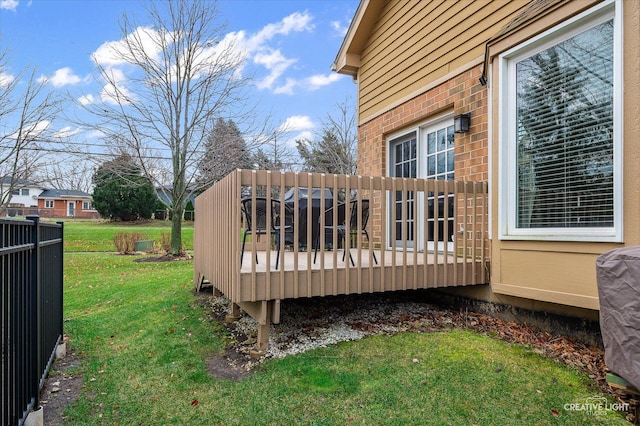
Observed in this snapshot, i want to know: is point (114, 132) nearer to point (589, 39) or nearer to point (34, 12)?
point (34, 12)

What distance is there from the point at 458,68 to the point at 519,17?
1103 millimetres

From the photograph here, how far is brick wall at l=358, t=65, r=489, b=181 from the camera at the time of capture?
4297mm

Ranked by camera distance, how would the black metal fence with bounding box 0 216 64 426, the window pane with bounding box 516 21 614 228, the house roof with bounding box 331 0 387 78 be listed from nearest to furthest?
1. the black metal fence with bounding box 0 216 64 426
2. the window pane with bounding box 516 21 614 228
3. the house roof with bounding box 331 0 387 78

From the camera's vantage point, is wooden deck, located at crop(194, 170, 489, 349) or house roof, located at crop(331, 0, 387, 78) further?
house roof, located at crop(331, 0, 387, 78)

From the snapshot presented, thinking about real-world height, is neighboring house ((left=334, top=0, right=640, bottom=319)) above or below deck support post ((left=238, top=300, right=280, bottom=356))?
above

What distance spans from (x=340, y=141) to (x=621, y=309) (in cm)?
1681

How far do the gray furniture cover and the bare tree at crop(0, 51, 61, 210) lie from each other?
14.5 m

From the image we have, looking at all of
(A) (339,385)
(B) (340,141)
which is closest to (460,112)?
(A) (339,385)

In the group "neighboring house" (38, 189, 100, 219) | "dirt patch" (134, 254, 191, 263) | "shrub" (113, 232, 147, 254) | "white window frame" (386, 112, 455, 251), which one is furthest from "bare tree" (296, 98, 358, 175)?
"neighboring house" (38, 189, 100, 219)

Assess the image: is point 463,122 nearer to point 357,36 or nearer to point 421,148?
point 421,148

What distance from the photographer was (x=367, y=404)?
2416 millimetres

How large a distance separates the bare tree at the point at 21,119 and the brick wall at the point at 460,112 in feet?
37.5

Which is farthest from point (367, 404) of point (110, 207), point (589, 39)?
point (110, 207)

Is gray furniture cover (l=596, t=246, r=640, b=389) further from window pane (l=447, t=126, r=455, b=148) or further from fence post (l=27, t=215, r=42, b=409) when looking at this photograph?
fence post (l=27, t=215, r=42, b=409)
